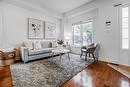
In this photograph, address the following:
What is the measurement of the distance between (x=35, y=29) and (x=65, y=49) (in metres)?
2.00

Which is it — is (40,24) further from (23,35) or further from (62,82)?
(62,82)

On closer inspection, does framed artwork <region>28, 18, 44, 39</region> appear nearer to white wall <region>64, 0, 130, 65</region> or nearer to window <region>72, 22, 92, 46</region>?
window <region>72, 22, 92, 46</region>

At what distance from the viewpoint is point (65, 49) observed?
457 centimetres

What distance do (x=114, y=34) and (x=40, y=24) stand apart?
3.84 m

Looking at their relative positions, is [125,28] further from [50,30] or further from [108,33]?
[50,30]

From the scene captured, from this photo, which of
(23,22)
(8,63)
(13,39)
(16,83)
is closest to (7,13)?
(23,22)

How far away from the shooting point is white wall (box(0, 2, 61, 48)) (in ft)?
12.5

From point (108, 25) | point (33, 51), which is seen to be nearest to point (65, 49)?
point (33, 51)

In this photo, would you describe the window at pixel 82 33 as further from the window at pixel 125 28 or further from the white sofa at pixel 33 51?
the white sofa at pixel 33 51

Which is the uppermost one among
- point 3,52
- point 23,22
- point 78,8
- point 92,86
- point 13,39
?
point 78,8

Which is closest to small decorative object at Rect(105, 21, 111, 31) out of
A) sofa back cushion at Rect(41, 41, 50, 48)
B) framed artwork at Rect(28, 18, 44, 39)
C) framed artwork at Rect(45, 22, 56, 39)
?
sofa back cushion at Rect(41, 41, 50, 48)

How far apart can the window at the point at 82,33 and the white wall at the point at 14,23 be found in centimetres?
283

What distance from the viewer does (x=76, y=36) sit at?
6.05m

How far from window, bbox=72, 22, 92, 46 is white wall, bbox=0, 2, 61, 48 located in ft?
9.29
